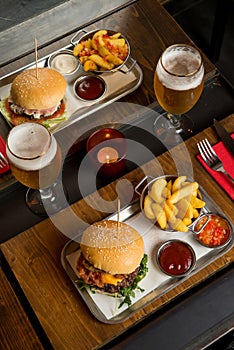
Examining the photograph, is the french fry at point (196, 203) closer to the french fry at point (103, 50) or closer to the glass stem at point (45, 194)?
the glass stem at point (45, 194)

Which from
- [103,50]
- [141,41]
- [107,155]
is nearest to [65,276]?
[107,155]

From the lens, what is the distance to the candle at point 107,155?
1.89 meters

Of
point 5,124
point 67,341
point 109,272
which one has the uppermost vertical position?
point 5,124

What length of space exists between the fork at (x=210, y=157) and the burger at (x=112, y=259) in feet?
1.24

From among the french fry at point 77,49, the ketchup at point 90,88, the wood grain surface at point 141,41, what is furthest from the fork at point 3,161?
the french fry at point 77,49

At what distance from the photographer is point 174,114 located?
6.59ft

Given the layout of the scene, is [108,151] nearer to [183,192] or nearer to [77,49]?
[183,192]

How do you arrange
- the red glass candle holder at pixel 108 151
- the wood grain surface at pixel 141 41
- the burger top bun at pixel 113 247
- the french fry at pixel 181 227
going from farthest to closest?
the wood grain surface at pixel 141 41 → the red glass candle holder at pixel 108 151 → the french fry at pixel 181 227 → the burger top bun at pixel 113 247

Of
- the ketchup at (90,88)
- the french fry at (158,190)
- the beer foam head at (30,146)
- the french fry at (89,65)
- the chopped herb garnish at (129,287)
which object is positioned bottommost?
the chopped herb garnish at (129,287)

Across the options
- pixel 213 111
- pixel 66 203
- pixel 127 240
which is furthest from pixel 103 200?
pixel 213 111

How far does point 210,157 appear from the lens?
6.23 feet

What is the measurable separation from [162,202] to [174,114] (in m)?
0.39

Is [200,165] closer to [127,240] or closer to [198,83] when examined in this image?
[198,83]

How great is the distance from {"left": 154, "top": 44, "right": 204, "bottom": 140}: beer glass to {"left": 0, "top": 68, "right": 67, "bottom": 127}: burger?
34cm
